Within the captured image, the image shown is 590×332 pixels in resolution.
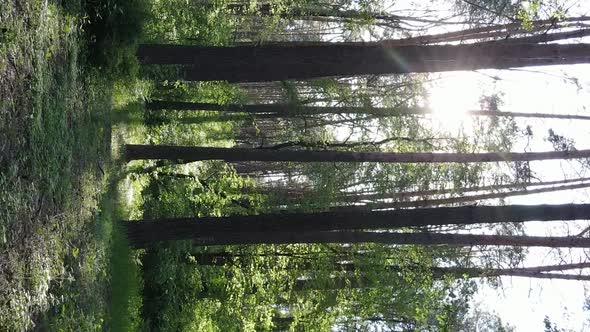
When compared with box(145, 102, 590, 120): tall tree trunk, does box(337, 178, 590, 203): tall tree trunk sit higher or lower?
lower

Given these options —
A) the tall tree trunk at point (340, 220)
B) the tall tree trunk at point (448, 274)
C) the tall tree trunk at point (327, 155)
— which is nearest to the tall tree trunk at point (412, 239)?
the tall tree trunk at point (340, 220)

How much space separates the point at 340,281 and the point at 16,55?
40.5ft

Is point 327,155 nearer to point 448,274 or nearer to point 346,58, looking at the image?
point 346,58

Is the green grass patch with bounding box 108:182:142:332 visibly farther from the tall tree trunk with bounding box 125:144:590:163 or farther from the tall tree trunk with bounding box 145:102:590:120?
the tall tree trunk with bounding box 145:102:590:120

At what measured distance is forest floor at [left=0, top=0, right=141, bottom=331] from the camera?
251 inches

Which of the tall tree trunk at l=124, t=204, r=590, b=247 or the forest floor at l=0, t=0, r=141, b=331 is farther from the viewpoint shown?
the tall tree trunk at l=124, t=204, r=590, b=247

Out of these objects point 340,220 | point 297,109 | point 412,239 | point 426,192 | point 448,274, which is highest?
point 297,109

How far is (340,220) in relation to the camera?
10531 mm

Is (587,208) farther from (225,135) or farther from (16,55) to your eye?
(225,135)

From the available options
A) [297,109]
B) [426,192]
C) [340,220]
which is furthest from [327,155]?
[426,192]

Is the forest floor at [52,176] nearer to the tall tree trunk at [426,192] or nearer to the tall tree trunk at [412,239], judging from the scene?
the tall tree trunk at [412,239]

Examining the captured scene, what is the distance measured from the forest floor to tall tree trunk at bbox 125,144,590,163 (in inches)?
96.7

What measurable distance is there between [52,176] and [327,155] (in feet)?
21.4

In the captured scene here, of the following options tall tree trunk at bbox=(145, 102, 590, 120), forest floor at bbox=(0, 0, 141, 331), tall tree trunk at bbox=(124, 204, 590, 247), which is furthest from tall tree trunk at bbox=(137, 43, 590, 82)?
tall tree trunk at bbox=(145, 102, 590, 120)
